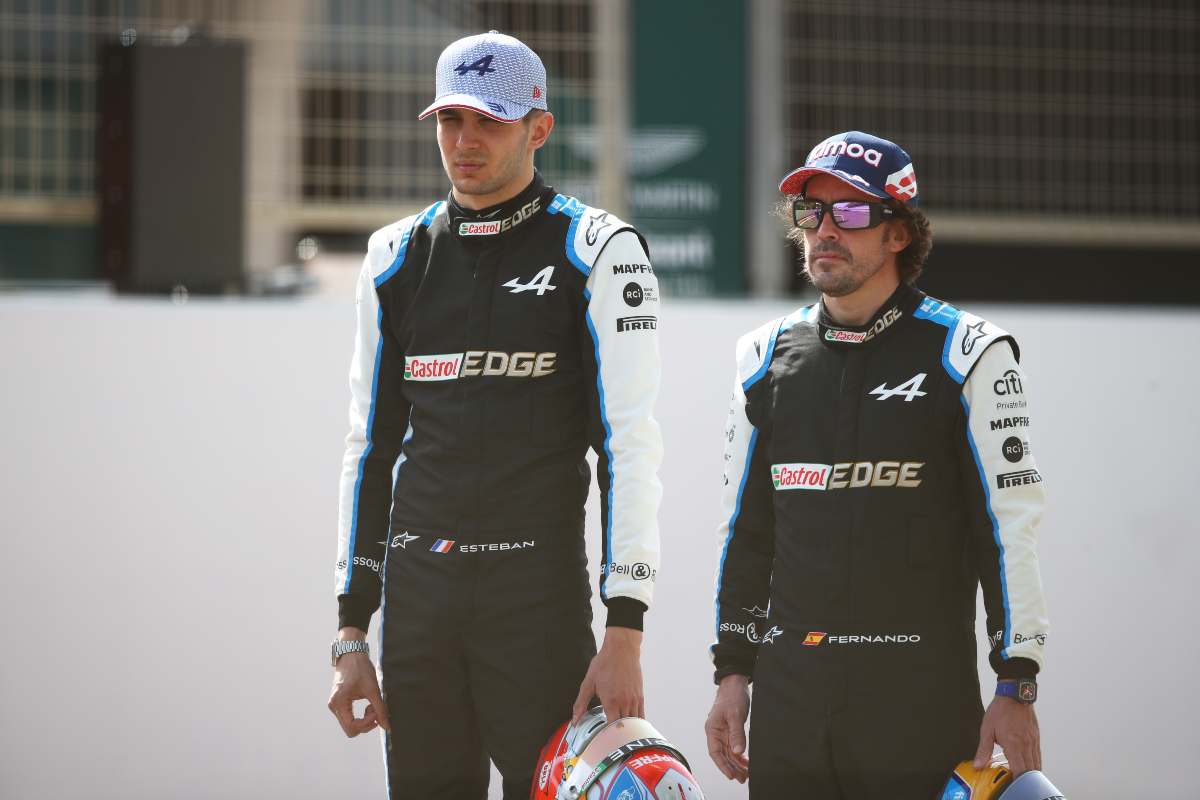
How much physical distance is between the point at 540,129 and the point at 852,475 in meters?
0.73

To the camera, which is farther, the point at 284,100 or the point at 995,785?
the point at 284,100

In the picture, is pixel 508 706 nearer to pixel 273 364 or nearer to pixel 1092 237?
pixel 273 364

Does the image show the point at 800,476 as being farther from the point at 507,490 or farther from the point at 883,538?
the point at 507,490

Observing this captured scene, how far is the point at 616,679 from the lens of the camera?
1997mm

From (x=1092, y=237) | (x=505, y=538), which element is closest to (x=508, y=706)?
(x=505, y=538)

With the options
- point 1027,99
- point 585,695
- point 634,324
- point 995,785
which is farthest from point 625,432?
point 1027,99

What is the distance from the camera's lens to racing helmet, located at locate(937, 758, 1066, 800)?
1907mm

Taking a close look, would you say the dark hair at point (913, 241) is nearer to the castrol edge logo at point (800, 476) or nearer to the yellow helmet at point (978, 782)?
the castrol edge logo at point (800, 476)

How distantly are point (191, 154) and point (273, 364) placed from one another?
72cm

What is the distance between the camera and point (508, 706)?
2.11m

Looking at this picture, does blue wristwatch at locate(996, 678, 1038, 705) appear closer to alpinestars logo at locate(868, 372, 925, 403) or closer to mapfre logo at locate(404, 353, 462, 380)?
alpinestars logo at locate(868, 372, 925, 403)

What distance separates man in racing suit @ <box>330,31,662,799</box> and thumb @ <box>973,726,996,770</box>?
510 millimetres

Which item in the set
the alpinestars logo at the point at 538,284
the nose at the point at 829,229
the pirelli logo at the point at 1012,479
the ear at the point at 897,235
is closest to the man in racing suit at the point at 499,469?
the alpinestars logo at the point at 538,284

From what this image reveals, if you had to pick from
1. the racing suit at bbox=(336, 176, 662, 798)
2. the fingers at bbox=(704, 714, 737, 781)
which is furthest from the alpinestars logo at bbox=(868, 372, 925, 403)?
the fingers at bbox=(704, 714, 737, 781)
